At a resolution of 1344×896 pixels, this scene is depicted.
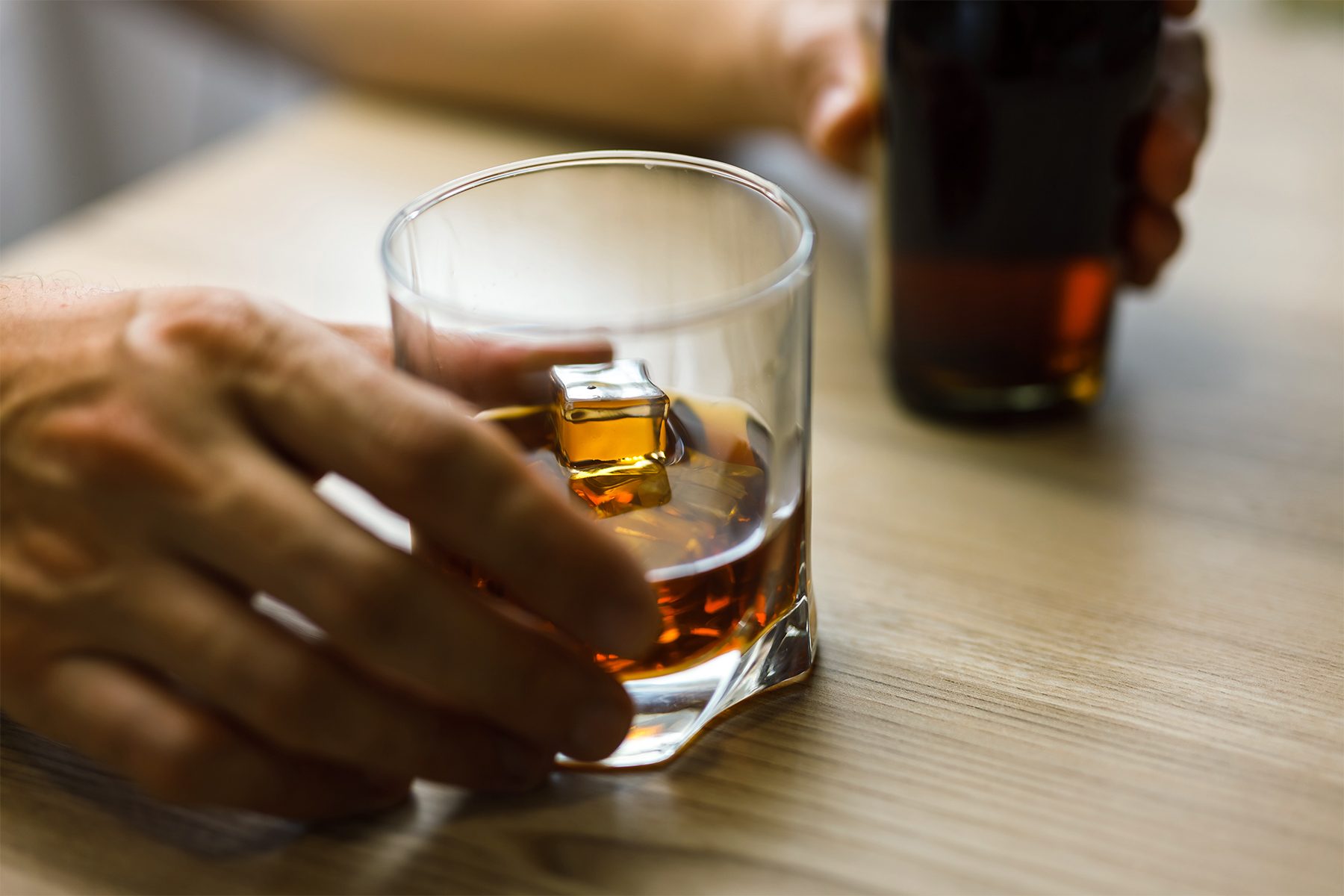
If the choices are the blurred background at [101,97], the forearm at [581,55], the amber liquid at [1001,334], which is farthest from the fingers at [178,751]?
the blurred background at [101,97]

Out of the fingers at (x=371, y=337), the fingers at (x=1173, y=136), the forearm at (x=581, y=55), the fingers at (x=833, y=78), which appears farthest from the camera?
the forearm at (x=581, y=55)

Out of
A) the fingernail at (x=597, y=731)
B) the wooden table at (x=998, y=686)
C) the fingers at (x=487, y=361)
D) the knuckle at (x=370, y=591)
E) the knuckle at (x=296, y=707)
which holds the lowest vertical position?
the wooden table at (x=998, y=686)

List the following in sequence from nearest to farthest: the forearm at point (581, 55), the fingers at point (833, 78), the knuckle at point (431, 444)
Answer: the knuckle at point (431, 444) → the fingers at point (833, 78) → the forearm at point (581, 55)

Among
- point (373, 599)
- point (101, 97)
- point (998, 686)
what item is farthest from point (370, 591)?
point (101, 97)

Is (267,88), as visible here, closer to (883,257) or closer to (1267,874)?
(883,257)

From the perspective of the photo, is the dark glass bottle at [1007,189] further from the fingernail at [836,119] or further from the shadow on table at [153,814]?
the shadow on table at [153,814]

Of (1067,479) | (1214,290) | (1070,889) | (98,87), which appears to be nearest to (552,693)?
(1070,889)

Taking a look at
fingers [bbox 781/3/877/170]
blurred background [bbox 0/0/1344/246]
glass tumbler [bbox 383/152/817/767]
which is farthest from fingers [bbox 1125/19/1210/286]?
blurred background [bbox 0/0/1344/246]

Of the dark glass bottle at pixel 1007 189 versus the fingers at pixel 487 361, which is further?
the dark glass bottle at pixel 1007 189
